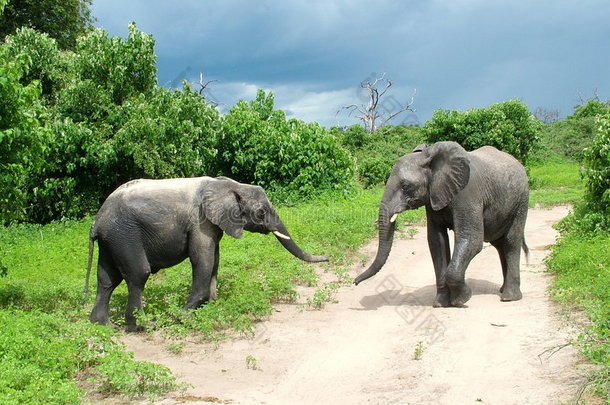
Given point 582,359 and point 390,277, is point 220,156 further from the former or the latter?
point 582,359

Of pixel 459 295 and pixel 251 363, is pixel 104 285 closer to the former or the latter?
pixel 251 363

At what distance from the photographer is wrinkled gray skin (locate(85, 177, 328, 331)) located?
831 cm

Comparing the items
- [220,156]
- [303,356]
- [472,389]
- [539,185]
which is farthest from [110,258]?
[539,185]

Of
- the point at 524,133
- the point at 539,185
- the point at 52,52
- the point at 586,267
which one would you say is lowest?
the point at 586,267

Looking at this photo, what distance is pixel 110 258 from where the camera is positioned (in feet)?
28.2

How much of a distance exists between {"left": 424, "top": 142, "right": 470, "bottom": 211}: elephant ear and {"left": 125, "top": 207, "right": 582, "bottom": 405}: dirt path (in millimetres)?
1553

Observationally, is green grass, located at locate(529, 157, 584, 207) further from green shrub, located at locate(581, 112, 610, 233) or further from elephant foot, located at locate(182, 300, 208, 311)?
elephant foot, located at locate(182, 300, 208, 311)

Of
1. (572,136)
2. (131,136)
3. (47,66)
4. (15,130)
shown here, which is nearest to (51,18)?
(47,66)

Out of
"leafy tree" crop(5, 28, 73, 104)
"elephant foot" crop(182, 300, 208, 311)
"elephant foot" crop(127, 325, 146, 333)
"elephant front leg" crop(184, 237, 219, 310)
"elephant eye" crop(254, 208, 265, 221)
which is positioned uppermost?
"leafy tree" crop(5, 28, 73, 104)

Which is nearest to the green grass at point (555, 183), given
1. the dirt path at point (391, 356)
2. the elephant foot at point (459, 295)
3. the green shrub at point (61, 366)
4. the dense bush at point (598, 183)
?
the dense bush at point (598, 183)

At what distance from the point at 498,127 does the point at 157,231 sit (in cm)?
2080

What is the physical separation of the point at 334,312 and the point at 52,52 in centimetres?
1467

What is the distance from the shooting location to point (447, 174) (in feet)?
28.1

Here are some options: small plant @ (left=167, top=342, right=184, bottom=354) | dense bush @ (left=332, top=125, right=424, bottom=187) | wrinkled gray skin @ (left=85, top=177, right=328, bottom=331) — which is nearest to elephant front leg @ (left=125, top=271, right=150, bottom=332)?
wrinkled gray skin @ (left=85, top=177, right=328, bottom=331)
